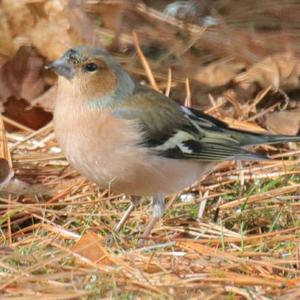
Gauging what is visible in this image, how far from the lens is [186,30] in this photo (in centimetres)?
596

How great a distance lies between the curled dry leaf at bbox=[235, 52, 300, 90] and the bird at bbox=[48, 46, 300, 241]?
1.09 meters

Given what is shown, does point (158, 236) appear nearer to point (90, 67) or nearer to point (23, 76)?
point (90, 67)

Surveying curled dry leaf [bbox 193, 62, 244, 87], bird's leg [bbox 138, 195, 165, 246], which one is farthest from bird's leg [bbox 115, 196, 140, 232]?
curled dry leaf [bbox 193, 62, 244, 87]

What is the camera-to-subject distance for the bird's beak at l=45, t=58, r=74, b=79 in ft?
13.3

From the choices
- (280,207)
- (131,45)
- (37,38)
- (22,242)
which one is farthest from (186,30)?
(22,242)

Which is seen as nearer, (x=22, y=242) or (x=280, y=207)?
(x=22, y=242)

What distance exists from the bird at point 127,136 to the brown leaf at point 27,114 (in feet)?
3.65

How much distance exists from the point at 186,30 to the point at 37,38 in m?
0.91

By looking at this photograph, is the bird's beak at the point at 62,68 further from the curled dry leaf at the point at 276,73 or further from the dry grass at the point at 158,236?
the curled dry leaf at the point at 276,73

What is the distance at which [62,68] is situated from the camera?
4082 mm

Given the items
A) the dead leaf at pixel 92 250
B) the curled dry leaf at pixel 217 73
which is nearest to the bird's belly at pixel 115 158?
the dead leaf at pixel 92 250

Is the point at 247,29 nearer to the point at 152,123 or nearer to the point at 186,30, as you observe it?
the point at 186,30

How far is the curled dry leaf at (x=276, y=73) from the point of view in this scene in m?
5.49

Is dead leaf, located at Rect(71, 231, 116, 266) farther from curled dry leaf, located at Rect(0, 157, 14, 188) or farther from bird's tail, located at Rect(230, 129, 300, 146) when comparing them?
bird's tail, located at Rect(230, 129, 300, 146)
